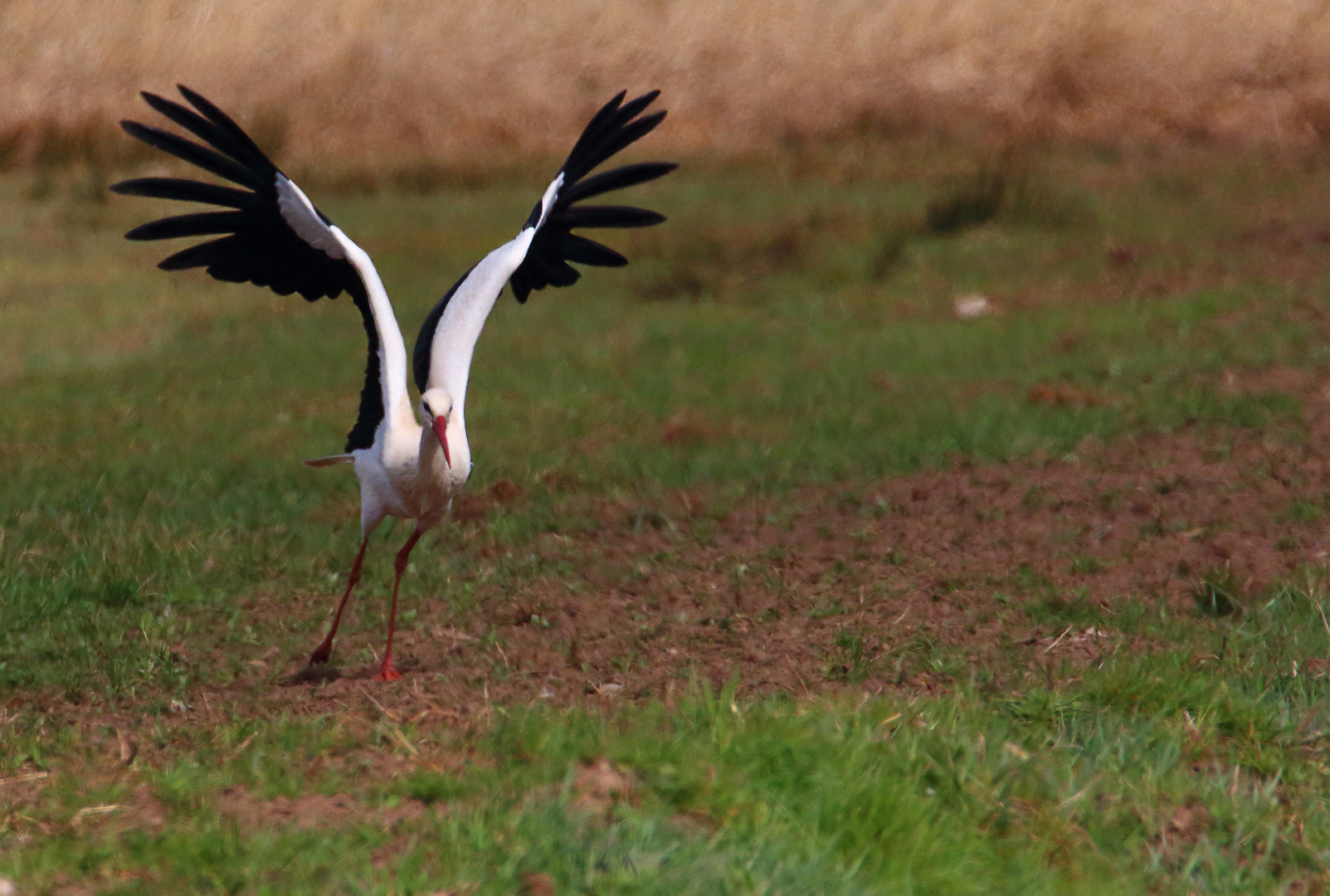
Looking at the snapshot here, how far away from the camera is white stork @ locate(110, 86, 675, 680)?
4816mm

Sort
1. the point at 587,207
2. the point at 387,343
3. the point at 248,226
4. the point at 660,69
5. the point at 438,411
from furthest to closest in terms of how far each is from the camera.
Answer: the point at 660,69 → the point at 587,207 → the point at 248,226 → the point at 387,343 → the point at 438,411

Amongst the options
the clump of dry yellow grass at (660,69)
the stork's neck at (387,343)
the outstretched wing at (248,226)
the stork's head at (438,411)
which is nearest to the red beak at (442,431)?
the stork's head at (438,411)

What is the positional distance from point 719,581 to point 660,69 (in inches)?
493

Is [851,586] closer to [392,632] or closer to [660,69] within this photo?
[392,632]

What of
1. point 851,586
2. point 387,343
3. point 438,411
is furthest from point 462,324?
point 851,586

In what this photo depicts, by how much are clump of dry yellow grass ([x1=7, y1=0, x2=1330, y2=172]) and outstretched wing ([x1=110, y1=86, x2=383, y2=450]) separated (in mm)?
10216

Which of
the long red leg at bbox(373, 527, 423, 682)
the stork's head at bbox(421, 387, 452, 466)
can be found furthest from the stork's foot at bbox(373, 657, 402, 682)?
the stork's head at bbox(421, 387, 452, 466)

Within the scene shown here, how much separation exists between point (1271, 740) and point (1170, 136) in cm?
1235

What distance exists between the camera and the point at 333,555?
625 centimetres

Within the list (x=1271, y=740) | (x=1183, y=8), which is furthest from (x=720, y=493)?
(x=1183, y=8)

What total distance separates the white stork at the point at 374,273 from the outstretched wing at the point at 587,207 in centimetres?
1

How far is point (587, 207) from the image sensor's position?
18.9 ft

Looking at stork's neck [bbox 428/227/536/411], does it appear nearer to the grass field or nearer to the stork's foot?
the stork's foot

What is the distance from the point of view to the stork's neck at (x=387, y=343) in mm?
4926
